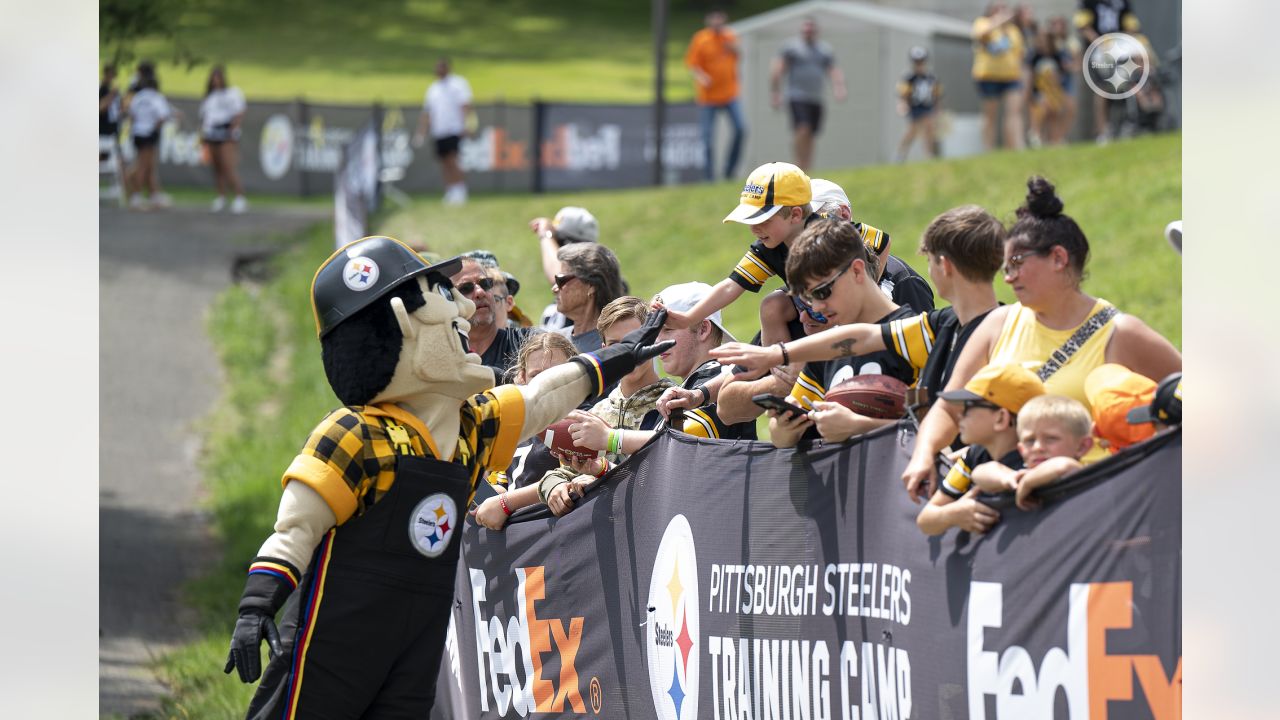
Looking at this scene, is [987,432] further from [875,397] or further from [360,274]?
[360,274]

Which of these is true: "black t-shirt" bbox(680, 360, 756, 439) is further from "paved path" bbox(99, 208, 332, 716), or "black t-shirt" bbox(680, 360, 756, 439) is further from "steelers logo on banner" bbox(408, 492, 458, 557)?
"paved path" bbox(99, 208, 332, 716)

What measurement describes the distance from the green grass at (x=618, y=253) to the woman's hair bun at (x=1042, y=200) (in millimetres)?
6796

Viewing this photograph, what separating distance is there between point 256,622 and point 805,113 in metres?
18.7

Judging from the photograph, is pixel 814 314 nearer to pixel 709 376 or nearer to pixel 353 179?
pixel 709 376

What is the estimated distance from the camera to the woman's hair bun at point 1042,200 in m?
4.74

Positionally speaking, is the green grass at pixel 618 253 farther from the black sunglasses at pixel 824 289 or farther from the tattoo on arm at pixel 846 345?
the tattoo on arm at pixel 846 345

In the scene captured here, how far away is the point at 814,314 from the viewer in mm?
5723

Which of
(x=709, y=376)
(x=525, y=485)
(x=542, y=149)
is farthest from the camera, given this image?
(x=542, y=149)

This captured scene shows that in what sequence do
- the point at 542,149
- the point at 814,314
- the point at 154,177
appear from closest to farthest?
the point at 814,314
the point at 154,177
the point at 542,149

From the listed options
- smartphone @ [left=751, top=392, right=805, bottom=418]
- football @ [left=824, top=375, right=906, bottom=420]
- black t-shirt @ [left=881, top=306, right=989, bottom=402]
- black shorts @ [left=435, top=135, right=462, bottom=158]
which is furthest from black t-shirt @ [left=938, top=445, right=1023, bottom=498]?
black shorts @ [left=435, top=135, right=462, bottom=158]

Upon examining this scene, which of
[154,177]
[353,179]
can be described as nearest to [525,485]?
[353,179]

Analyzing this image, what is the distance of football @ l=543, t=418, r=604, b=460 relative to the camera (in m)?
6.57

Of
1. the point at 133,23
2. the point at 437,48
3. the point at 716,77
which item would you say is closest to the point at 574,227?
the point at 133,23

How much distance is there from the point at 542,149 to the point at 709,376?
24.1m
